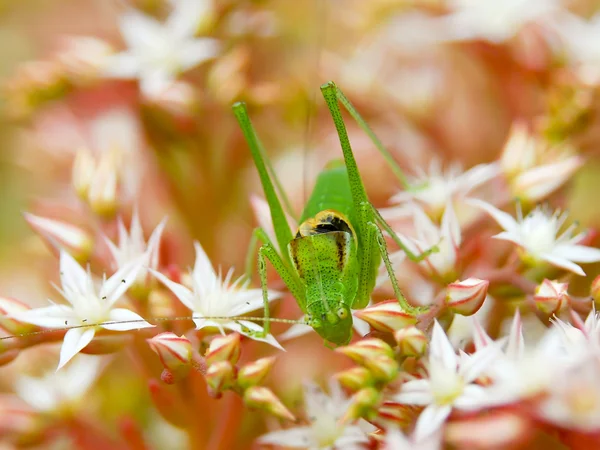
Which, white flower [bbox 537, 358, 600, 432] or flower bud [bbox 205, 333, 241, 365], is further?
flower bud [bbox 205, 333, 241, 365]

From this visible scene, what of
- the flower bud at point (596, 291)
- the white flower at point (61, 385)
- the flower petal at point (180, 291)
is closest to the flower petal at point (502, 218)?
the flower bud at point (596, 291)

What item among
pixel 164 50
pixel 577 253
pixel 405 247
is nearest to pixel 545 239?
pixel 577 253

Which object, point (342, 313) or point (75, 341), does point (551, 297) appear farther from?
point (75, 341)

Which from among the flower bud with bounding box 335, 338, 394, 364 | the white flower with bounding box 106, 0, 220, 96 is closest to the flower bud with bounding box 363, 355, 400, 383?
the flower bud with bounding box 335, 338, 394, 364

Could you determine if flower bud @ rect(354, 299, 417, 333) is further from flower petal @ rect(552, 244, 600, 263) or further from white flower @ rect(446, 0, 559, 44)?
white flower @ rect(446, 0, 559, 44)

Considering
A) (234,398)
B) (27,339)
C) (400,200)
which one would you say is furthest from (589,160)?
(27,339)

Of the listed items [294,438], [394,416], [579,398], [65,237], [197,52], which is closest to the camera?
[579,398]

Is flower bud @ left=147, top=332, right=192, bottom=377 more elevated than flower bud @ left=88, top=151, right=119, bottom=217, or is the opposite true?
flower bud @ left=88, top=151, right=119, bottom=217
